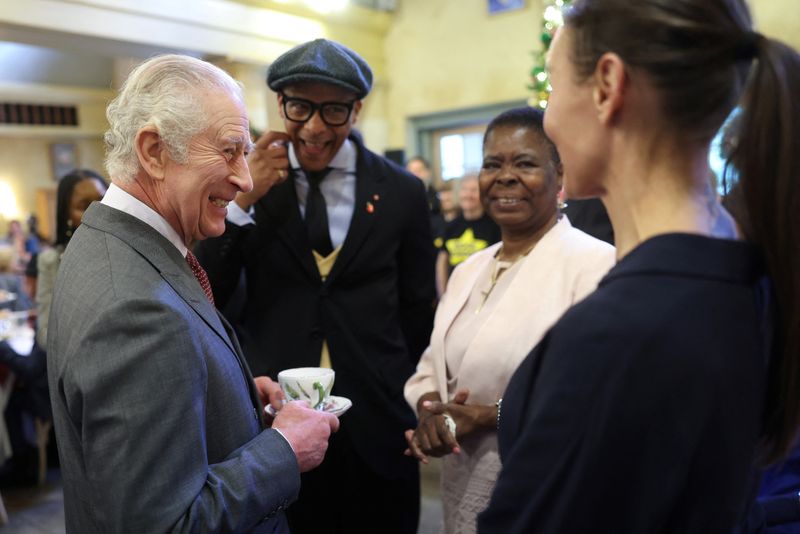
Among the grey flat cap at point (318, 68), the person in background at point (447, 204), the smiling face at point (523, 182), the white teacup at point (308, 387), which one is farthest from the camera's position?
the person in background at point (447, 204)

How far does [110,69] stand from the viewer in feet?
35.4

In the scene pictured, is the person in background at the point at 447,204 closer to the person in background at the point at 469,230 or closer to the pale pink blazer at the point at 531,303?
the person in background at the point at 469,230

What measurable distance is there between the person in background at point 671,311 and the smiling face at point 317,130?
3.73ft

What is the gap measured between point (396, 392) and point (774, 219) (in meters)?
1.35

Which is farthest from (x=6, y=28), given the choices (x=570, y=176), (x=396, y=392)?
(x=570, y=176)

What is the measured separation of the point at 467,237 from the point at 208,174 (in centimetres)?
384

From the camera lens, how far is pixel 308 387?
1346mm

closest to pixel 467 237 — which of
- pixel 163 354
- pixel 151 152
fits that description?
pixel 151 152

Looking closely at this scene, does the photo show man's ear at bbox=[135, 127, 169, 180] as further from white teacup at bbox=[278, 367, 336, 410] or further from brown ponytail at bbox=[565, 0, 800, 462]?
brown ponytail at bbox=[565, 0, 800, 462]

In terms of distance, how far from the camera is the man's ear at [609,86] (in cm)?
71

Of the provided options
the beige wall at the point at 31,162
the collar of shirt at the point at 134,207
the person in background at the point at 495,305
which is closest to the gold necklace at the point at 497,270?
the person in background at the point at 495,305

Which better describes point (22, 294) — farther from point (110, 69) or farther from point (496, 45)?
point (110, 69)

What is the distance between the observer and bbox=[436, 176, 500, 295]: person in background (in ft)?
15.6

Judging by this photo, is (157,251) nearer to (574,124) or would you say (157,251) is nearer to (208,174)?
(208,174)
